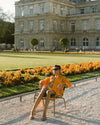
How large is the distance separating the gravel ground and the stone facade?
1700 inches

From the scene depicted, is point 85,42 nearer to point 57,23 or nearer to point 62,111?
point 57,23

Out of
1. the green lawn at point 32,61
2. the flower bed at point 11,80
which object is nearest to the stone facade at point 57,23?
the green lawn at point 32,61

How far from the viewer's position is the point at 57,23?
52.5m

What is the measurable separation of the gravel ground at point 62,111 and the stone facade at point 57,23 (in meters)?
43.2

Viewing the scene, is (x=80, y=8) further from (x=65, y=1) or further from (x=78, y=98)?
(x=78, y=98)

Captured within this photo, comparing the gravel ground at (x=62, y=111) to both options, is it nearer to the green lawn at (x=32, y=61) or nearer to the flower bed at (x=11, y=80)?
the flower bed at (x=11, y=80)

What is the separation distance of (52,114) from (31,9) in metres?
51.7

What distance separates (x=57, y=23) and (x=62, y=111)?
4790cm

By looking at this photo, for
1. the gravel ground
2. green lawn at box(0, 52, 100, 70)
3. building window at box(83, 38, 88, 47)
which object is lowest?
the gravel ground

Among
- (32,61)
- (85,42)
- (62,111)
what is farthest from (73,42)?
(62,111)

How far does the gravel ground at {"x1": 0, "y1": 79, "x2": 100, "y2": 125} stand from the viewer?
4.96m

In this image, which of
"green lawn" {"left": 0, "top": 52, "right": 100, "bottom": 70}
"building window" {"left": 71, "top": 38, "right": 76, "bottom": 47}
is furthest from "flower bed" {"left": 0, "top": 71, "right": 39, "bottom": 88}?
"building window" {"left": 71, "top": 38, "right": 76, "bottom": 47}

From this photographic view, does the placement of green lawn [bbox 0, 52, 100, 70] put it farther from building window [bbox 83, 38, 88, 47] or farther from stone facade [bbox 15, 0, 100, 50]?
stone facade [bbox 15, 0, 100, 50]

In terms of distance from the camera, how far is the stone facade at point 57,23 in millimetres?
50062
